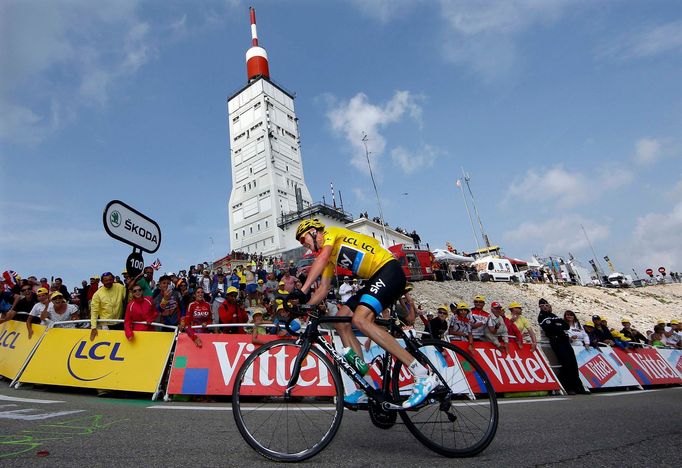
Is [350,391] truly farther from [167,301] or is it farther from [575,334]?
[575,334]

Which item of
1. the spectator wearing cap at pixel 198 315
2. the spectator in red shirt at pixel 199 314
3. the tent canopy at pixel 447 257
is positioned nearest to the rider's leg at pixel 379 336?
the spectator wearing cap at pixel 198 315

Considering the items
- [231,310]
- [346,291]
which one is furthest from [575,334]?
[231,310]

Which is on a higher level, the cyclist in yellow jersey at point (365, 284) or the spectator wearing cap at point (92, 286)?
the spectator wearing cap at point (92, 286)

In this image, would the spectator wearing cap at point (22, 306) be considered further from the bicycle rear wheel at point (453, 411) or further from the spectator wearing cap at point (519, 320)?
the spectator wearing cap at point (519, 320)

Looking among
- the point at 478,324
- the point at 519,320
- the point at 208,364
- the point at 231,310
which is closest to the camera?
the point at 208,364

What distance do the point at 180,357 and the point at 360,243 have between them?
4.90 m

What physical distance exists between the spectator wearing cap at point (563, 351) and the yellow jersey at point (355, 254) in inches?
321

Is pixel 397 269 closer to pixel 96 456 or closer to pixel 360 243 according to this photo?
pixel 360 243

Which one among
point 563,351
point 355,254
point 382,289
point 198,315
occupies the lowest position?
point 563,351

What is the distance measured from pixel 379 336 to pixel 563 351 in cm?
842

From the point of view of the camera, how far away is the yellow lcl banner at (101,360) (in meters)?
6.77

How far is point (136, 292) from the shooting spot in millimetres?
7465

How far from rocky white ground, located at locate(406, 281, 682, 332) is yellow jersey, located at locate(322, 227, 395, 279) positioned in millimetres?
21158

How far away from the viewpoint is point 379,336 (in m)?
3.23
